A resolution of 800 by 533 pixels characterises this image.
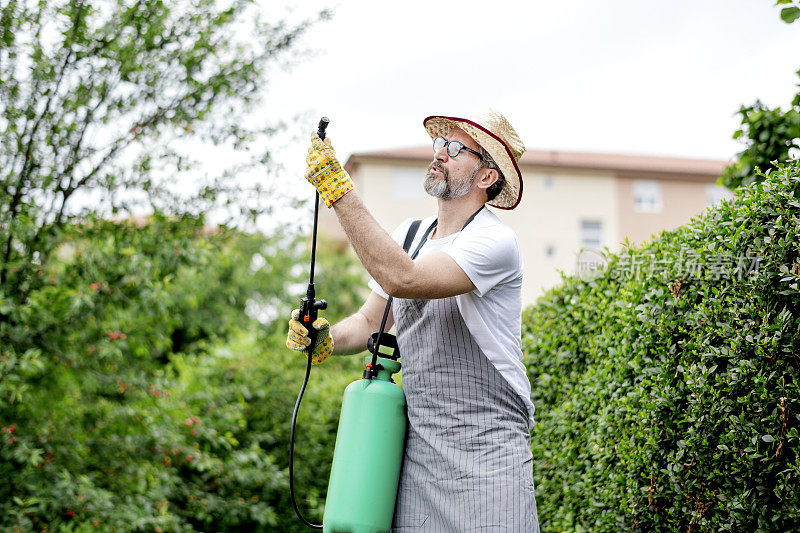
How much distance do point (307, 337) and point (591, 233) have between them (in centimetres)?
3028

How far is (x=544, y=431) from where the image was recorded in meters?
4.11

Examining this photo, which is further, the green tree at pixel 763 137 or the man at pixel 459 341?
the green tree at pixel 763 137

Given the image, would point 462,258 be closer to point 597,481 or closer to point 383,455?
point 383,455

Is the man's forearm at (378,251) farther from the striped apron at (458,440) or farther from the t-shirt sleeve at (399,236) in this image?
the t-shirt sleeve at (399,236)

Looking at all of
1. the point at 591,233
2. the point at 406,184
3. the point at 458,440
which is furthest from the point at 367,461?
the point at 591,233

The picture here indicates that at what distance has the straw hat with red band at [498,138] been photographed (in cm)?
262

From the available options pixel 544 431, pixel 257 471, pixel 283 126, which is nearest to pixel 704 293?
pixel 544 431

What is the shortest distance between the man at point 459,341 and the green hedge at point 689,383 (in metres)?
0.68

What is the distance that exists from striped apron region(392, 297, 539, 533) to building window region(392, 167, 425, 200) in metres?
26.8

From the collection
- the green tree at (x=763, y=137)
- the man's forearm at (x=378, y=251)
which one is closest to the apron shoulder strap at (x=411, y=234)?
the man's forearm at (x=378, y=251)

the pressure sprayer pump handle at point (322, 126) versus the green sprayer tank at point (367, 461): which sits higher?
the pressure sprayer pump handle at point (322, 126)

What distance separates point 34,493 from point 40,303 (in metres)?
1.24

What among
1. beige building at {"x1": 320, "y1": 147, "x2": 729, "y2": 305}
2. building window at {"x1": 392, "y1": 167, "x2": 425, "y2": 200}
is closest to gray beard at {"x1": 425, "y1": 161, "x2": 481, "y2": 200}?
beige building at {"x1": 320, "y1": 147, "x2": 729, "y2": 305}

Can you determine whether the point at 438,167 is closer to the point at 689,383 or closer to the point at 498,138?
the point at 498,138
